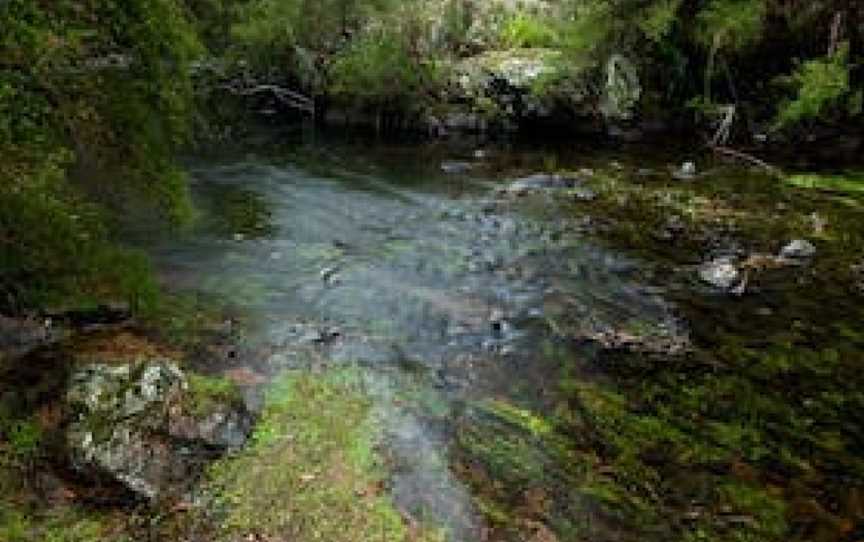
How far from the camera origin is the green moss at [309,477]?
992 cm

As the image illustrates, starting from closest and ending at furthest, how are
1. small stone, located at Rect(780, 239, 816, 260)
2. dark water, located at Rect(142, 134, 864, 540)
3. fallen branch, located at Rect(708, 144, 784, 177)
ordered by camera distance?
dark water, located at Rect(142, 134, 864, 540), small stone, located at Rect(780, 239, 816, 260), fallen branch, located at Rect(708, 144, 784, 177)

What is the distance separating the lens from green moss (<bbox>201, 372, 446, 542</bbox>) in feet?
32.6

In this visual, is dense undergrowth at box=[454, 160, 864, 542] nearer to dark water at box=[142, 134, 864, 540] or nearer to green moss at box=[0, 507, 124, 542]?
dark water at box=[142, 134, 864, 540]

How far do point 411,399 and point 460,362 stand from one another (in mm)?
1731

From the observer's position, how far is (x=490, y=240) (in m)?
21.2

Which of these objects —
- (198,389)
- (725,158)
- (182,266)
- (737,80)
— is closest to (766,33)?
(737,80)

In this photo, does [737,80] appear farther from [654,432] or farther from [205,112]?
[654,432]

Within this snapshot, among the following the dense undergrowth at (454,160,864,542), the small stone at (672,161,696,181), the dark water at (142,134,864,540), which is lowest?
the dense undergrowth at (454,160,864,542)

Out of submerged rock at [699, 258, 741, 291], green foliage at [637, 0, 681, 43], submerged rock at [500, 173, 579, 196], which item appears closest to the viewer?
submerged rock at [699, 258, 741, 291]

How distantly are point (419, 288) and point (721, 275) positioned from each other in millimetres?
5644

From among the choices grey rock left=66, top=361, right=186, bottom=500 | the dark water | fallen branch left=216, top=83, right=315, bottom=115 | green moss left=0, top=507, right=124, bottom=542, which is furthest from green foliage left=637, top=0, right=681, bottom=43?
green moss left=0, top=507, right=124, bottom=542

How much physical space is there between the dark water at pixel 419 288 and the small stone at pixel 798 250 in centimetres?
310

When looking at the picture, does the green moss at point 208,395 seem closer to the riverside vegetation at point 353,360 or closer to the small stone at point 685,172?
the riverside vegetation at point 353,360

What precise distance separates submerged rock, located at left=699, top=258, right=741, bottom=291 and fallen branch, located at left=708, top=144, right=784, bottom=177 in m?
10.1
